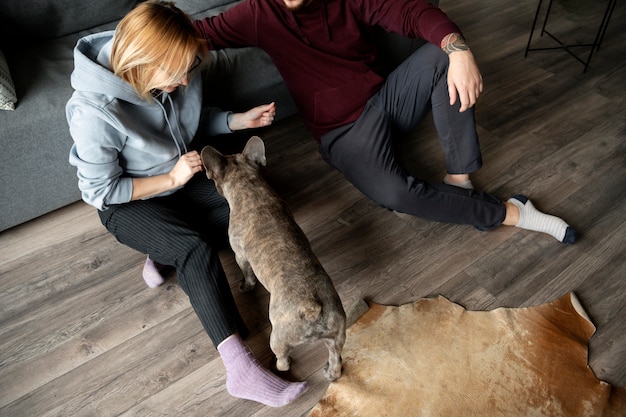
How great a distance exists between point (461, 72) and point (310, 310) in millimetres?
977

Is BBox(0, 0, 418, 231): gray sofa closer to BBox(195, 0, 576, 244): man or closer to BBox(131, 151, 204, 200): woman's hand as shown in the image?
BBox(195, 0, 576, 244): man

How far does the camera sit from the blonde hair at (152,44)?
49.9 inches

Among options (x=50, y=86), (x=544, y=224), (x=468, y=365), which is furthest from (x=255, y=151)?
(x=544, y=224)

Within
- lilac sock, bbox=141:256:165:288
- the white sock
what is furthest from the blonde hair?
the white sock

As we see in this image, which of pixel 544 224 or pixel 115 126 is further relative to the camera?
pixel 544 224

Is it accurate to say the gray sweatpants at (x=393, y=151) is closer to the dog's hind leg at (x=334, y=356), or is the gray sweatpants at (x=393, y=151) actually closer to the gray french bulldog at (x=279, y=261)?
the gray french bulldog at (x=279, y=261)

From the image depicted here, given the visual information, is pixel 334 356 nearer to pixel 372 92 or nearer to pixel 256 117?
pixel 256 117

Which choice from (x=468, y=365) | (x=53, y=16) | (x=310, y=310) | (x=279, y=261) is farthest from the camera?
(x=53, y=16)

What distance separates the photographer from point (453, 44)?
5.21 feet

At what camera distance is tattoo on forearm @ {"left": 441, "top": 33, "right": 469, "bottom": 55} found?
5.19 feet

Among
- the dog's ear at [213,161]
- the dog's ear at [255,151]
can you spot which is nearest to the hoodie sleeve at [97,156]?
the dog's ear at [213,161]

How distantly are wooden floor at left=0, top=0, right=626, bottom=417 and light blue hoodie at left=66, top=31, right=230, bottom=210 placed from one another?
1.62 feet

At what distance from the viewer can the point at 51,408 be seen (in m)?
1.51

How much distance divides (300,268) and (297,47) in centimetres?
91
